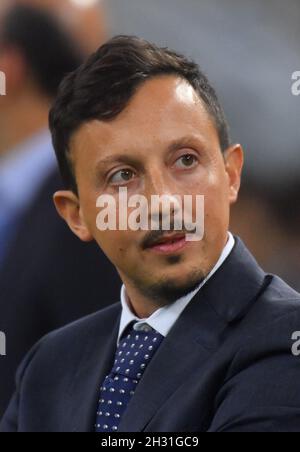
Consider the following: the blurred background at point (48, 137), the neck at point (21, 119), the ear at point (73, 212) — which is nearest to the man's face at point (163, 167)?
the ear at point (73, 212)

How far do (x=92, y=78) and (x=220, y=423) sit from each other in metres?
0.55

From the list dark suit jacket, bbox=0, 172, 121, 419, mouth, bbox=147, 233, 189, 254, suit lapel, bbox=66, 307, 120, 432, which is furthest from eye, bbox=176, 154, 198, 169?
dark suit jacket, bbox=0, 172, 121, 419

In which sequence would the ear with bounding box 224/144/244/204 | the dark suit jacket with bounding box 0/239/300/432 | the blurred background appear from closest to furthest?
the dark suit jacket with bounding box 0/239/300/432 → the ear with bounding box 224/144/244/204 → the blurred background

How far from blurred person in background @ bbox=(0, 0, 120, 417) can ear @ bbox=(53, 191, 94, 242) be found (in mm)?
239

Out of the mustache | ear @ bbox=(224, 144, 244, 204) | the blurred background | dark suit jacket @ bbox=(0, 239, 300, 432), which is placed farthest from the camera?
the blurred background

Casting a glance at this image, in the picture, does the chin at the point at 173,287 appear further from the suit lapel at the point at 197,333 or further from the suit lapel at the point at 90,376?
the suit lapel at the point at 90,376

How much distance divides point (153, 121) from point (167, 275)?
0.76ft

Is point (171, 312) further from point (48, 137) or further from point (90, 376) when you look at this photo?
point (48, 137)

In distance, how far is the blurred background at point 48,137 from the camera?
167 cm

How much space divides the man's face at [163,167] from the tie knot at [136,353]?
7cm

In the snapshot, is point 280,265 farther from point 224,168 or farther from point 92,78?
point 92,78

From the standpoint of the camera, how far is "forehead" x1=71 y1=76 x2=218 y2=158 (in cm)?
126

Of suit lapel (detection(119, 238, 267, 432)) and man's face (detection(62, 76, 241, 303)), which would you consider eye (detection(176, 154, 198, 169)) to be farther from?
suit lapel (detection(119, 238, 267, 432))

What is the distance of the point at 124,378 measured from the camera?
4.27 ft
